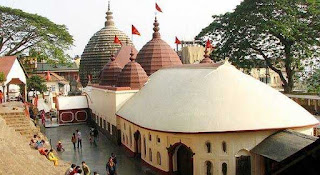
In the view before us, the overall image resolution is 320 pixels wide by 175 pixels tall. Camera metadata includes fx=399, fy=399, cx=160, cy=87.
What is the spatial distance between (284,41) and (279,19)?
2.33m

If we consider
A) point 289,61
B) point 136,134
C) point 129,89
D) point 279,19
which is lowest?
point 136,134

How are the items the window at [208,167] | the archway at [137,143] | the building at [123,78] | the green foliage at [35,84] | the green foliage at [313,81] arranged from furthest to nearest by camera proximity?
the green foliage at [35,84], the green foliage at [313,81], the building at [123,78], the archway at [137,143], the window at [208,167]

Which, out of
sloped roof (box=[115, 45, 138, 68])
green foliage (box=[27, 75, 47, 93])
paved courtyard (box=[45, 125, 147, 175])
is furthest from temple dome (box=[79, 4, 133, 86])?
paved courtyard (box=[45, 125, 147, 175])

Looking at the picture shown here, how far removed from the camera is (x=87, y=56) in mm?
49781

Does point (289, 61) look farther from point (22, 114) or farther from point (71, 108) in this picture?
point (22, 114)

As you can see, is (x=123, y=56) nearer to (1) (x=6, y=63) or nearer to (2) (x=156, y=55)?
(2) (x=156, y=55)

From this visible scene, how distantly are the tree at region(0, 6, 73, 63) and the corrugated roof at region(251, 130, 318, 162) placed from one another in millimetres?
25896

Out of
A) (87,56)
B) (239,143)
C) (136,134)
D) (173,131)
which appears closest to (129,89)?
(136,134)

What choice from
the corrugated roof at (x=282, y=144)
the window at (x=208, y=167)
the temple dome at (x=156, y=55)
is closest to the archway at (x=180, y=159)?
the window at (x=208, y=167)

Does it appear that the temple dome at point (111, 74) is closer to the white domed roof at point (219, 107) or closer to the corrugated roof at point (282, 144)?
the white domed roof at point (219, 107)

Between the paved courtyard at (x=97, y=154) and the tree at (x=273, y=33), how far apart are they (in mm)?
17567

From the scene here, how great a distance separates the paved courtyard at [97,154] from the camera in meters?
22.6

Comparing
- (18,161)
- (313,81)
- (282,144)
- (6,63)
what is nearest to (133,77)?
(6,63)

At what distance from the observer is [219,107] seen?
18.9 m
